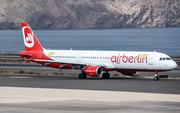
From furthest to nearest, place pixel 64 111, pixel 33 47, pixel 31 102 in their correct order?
pixel 33 47
pixel 31 102
pixel 64 111

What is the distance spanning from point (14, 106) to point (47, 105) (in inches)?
91.6

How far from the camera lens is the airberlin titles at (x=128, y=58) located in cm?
4712

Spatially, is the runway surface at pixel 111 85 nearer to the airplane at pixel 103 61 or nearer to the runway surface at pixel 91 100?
the runway surface at pixel 91 100

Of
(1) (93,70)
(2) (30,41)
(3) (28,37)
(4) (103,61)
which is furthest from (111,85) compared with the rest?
(3) (28,37)

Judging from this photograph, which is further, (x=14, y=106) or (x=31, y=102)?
(x=31, y=102)

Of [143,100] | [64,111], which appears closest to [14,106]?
[64,111]

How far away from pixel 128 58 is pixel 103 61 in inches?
148

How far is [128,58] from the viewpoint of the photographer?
1881 inches

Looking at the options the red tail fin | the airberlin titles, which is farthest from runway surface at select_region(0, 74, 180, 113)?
the red tail fin

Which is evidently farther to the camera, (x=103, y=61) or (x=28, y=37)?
(x=28, y=37)

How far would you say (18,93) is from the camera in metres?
32.7

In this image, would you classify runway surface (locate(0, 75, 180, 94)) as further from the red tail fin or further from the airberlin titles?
the red tail fin

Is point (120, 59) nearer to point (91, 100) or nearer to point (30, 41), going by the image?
point (30, 41)

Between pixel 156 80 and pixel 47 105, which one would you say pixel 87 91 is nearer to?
pixel 47 105
